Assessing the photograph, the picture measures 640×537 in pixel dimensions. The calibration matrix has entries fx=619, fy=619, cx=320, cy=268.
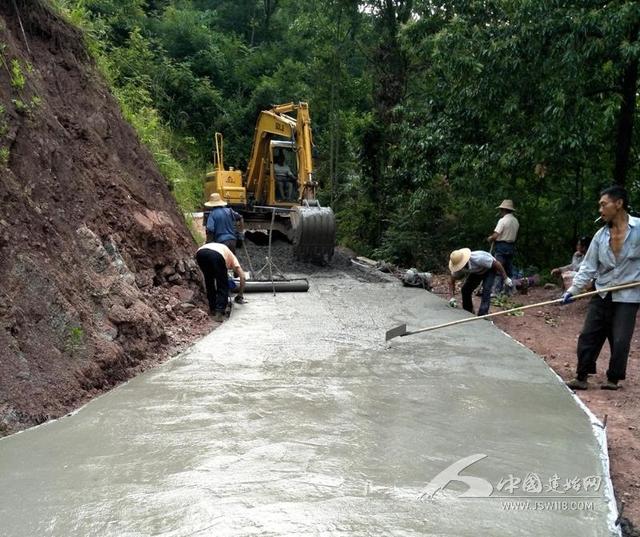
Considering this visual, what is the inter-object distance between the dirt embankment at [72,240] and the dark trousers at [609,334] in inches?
149

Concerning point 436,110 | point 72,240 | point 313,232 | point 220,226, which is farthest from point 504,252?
point 72,240

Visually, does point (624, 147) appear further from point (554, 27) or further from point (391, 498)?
point (391, 498)

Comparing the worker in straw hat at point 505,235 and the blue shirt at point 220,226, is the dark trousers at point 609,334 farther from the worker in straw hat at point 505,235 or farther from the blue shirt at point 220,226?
the blue shirt at point 220,226

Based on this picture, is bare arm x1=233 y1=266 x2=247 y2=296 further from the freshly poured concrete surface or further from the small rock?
the freshly poured concrete surface

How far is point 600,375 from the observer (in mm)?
5746

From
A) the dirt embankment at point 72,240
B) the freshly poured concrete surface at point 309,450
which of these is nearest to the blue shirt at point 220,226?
the dirt embankment at point 72,240

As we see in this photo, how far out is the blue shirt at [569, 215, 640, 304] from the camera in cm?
505

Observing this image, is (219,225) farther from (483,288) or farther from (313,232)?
(483,288)

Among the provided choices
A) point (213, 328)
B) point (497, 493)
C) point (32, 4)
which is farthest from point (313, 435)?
point (32, 4)

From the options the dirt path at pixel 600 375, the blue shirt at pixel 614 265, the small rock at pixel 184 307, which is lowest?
the dirt path at pixel 600 375

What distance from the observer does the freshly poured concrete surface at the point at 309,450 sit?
2844 millimetres

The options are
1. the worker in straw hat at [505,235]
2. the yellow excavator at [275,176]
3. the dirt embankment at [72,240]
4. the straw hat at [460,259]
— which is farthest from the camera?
the yellow excavator at [275,176]

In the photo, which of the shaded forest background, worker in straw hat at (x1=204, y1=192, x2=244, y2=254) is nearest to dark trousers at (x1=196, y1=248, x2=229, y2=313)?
worker in straw hat at (x1=204, y1=192, x2=244, y2=254)

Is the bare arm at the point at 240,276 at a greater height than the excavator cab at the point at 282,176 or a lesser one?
lesser
